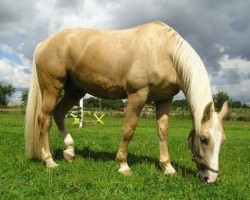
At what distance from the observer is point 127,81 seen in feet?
21.4

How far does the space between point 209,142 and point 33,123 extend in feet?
11.6

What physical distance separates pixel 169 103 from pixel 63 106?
2.33 metres

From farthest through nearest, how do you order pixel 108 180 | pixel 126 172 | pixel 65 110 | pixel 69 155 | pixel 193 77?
pixel 65 110, pixel 69 155, pixel 126 172, pixel 193 77, pixel 108 180

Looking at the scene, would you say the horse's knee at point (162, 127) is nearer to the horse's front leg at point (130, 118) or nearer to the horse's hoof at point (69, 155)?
the horse's front leg at point (130, 118)

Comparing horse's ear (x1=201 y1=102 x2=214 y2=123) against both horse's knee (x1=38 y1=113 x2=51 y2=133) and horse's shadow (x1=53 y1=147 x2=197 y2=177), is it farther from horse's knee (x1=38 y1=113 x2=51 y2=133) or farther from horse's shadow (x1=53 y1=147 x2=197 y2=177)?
horse's knee (x1=38 y1=113 x2=51 y2=133)

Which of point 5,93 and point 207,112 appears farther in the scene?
point 5,93

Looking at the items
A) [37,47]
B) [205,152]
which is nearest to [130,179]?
[205,152]

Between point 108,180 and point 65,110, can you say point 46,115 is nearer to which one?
point 65,110

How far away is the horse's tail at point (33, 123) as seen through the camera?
24.0 feet

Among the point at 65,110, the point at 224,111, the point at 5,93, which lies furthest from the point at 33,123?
the point at 5,93

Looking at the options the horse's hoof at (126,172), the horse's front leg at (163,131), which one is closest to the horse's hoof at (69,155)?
the horse's hoof at (126,172)

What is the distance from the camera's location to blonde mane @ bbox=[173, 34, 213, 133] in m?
5.74

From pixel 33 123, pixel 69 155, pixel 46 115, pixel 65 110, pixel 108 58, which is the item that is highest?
pixel 108 58

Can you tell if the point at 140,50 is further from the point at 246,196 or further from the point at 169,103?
the point at 246,196
